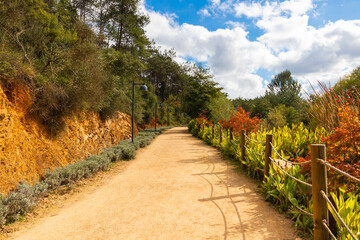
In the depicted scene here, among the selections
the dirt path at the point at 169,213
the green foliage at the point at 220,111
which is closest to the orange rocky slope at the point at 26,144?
the dirt path at the point at 169,213

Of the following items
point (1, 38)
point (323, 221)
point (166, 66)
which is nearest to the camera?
point (323, 221)

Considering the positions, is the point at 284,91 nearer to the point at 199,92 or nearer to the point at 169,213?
the point at 199,92

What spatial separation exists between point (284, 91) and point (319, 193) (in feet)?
155

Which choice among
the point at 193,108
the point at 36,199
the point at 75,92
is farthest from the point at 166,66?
the point at 36,199

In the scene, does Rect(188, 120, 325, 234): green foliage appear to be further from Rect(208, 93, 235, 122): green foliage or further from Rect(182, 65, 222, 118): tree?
Rect(182, 65, 222, 118): tree

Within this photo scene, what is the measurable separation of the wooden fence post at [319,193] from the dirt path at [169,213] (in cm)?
49

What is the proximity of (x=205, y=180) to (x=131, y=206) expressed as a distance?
222 centimetres

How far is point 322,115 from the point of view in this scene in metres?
5.43

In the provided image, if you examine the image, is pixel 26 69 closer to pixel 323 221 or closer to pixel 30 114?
pixel 30 114

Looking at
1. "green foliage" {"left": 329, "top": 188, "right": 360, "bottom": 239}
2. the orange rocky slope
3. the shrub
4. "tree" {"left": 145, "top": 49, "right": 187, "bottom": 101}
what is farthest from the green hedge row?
"tree" {"left": 145, "top": 49, "right": 187, "bottom": 101}

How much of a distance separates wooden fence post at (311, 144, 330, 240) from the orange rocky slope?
17.8 ft

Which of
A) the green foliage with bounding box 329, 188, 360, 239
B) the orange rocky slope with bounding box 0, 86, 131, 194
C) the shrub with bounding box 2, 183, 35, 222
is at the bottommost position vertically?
the shrub with bounding box 2, 183, 35, 222

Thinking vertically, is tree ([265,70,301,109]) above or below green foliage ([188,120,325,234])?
above

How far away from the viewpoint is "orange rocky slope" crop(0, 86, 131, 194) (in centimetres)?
398
